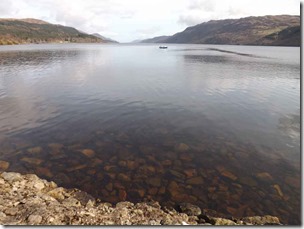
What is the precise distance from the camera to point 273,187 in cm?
1527

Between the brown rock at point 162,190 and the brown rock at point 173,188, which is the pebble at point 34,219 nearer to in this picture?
the brown rock at point 162,190

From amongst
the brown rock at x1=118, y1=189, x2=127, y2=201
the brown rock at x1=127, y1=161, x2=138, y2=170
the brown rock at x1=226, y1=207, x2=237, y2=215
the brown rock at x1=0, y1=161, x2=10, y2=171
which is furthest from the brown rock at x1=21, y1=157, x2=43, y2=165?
the brown rock at x1=226, y1=207, x2=237, y2=215

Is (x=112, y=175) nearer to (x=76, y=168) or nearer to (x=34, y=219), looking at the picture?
(x=76, y=168)

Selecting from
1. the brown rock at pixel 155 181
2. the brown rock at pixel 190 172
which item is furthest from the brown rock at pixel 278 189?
the brown rock at pixel 155 181

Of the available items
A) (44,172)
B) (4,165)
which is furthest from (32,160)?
(44,172)

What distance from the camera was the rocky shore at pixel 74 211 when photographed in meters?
10.4

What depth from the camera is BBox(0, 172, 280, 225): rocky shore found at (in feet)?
34.0


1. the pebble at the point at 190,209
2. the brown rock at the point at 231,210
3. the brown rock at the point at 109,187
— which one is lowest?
the brown rock at the point at 231,210

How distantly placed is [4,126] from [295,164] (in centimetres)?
2615

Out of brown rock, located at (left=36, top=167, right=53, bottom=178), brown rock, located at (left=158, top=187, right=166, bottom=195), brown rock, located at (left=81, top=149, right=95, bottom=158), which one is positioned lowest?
brown rock, located at (left=158, top=187, right=166, bottom=195)

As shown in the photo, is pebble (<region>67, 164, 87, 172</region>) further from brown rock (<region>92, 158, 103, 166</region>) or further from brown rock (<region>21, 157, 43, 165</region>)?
brown rock (<region>21, 157, 43, 165</region>)

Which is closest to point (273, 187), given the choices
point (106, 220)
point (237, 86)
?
point (106, 220)

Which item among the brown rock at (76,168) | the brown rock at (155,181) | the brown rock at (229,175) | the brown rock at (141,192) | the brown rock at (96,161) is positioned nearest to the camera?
the brown rock at (141,192)

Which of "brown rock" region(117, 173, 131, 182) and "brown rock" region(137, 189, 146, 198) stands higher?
"brown rock" region(117, 173, 131, 182)
